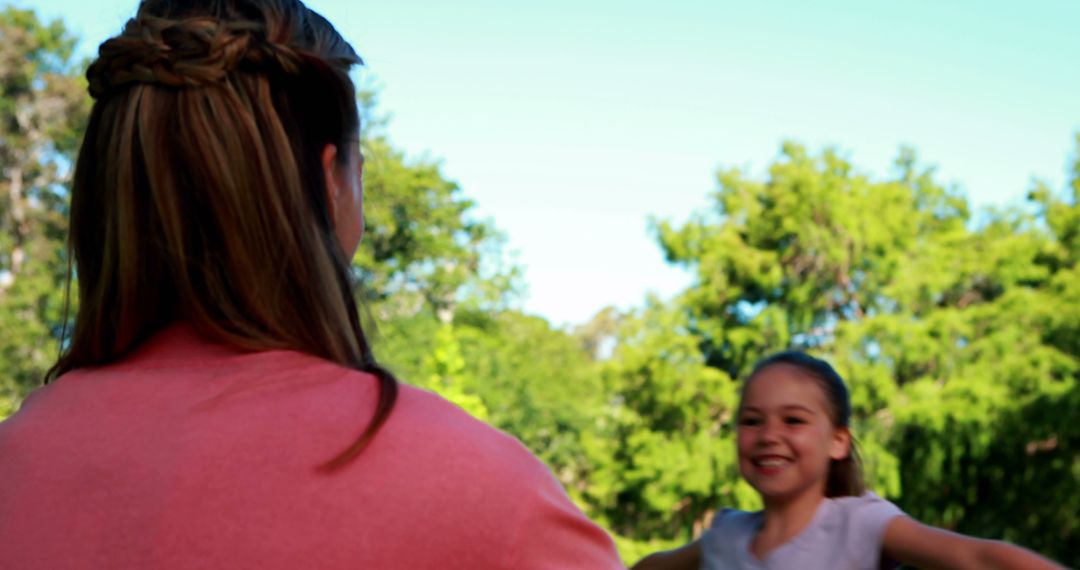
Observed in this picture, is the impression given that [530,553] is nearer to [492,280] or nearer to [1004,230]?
[1004,230]

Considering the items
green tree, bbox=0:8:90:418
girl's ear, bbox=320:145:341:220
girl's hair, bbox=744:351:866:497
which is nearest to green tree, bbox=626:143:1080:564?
green tree, bbox=0:8:90:418

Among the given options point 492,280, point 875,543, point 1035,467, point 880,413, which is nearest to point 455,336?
point 492,280

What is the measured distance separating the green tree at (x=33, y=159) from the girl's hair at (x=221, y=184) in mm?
35764

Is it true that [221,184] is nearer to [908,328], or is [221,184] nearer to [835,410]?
[835,410]

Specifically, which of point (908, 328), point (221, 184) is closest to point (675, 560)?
point (221, 184)

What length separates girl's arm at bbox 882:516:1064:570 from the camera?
2191 millimetres

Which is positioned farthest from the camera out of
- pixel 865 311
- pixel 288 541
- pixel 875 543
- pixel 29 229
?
pixel 29 229

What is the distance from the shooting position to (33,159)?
122 feet

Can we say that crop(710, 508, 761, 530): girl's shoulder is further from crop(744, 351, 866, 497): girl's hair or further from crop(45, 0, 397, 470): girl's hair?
crop(45, 0, 397, 470): girl's hair

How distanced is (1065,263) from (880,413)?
5539mm

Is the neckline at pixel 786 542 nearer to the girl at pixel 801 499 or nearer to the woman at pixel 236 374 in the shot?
the girl at pixel 801 499

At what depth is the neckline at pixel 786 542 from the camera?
282 cm

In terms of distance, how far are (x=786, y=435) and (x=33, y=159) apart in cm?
3674

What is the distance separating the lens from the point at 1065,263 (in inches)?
1283
